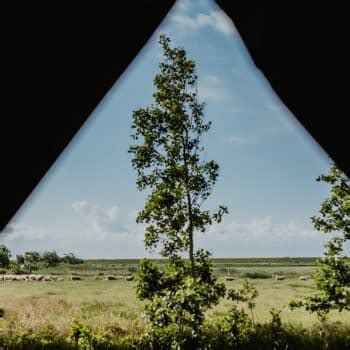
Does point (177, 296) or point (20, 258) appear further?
point (20, 258)

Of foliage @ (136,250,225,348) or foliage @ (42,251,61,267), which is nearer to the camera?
foliage @ (136,250,225,348)

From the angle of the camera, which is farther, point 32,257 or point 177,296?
point 32,257

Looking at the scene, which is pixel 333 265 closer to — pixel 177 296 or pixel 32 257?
pixel 177 296

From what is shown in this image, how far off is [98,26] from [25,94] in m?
0.27

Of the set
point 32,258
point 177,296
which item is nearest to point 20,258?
point 32,258

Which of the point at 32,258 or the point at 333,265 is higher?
the point at 333,265

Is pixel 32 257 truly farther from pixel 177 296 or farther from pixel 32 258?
pixel 177 296

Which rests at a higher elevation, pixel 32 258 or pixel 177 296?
pixel 177 296

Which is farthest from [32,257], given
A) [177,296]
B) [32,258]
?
[177,296]

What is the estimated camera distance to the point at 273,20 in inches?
40.4

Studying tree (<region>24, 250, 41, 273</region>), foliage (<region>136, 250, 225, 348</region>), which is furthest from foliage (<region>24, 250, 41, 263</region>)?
foliage (<region>136, 250, 225, 348</region>)

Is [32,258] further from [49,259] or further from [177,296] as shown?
[177,296]

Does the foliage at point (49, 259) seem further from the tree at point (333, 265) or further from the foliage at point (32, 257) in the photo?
the tree at point (333, 265)

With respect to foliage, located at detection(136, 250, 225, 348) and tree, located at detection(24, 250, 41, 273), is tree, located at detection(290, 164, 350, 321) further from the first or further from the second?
tree, located at detection(24, 250, 41, 273)
